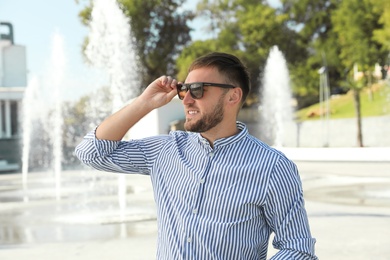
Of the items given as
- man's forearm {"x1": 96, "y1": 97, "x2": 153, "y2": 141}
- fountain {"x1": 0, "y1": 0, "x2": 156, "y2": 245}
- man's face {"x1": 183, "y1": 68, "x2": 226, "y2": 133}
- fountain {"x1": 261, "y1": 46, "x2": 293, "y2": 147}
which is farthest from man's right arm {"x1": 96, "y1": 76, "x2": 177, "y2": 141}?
fountain {"x1": 261, "y1": 46, "x2": 293, "y2": 147}

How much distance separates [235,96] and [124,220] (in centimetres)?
657

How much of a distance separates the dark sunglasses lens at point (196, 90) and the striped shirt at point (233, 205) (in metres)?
0.15

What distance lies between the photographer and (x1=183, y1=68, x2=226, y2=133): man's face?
2150 millimetres

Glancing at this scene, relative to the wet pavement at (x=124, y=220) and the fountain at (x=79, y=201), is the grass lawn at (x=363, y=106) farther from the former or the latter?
the wet pavement at (x=124, y=220)

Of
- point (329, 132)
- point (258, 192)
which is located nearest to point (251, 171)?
point (258, 192)

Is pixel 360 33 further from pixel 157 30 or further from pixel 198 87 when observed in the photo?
pixel 198 87

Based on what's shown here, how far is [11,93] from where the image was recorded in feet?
94.3

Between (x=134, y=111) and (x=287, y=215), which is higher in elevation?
(x=134, y=111)

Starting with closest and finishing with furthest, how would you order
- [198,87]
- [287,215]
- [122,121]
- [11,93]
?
[287,215]
[198,87]
[122,121]
[11,93]

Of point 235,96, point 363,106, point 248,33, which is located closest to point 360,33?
point 363,106

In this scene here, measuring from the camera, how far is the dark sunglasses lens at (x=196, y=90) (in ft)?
7.02

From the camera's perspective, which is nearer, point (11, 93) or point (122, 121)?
point (122, 121)

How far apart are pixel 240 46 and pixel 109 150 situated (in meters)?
46.9

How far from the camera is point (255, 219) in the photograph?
6.86ft
